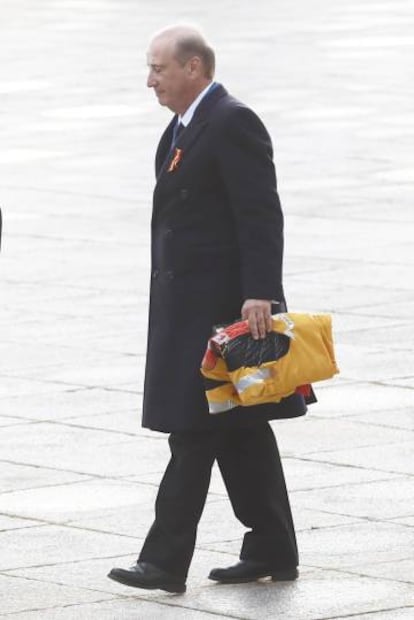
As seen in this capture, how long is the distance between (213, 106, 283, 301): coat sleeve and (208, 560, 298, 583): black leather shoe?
900 mm

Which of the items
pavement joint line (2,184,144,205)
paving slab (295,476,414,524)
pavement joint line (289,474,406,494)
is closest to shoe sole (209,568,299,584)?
paving slab (295,476,414,524)

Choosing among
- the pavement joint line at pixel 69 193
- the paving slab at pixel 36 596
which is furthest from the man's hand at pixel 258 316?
the pavement joint line at pixel 69 193

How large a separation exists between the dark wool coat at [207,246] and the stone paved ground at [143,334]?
1.97 feet

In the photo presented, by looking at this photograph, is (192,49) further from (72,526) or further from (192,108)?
(72,526)

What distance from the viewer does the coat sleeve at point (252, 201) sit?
255 inches

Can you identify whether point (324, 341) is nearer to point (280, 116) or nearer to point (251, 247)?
point (251, 247)

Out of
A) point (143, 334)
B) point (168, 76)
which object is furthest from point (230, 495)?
point (143, 334)

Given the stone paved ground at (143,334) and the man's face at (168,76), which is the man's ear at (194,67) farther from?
the stone paved ground at (143,334)

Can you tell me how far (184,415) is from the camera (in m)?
6.61

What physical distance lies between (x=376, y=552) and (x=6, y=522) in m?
1.41

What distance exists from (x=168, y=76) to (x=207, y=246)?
0.55 m

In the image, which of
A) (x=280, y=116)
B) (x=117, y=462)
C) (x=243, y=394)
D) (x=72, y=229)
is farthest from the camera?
(x=280, y=116)

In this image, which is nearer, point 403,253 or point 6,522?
point 6,522

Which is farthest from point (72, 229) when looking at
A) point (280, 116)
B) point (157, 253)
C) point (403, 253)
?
point (157, 253)
